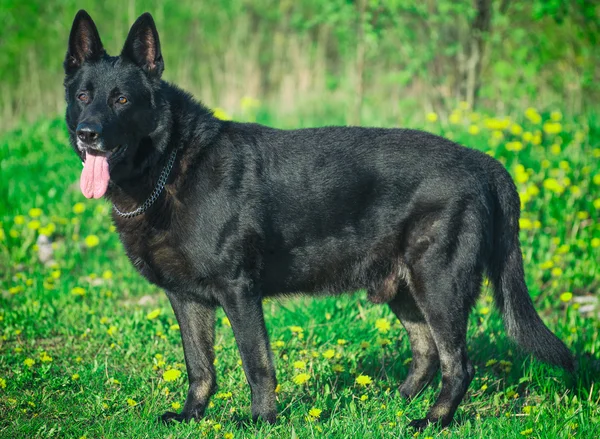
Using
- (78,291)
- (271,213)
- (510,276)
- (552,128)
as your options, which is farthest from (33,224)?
(552,128)

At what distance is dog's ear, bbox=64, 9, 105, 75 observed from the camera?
11.7ft

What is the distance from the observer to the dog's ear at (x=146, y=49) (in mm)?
3566

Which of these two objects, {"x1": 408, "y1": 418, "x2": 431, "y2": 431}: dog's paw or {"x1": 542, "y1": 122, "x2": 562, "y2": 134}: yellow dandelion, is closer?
{"x1": 408, "y1": 418, "x2": 431, "y2": 431}: dog's paw

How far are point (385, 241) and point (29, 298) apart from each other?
2964mm

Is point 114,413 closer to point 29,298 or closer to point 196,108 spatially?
point 196,108

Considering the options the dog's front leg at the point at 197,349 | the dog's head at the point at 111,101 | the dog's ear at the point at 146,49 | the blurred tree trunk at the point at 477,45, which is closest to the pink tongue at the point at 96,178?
the dog's head at the point at 111,101

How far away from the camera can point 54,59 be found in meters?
11.2

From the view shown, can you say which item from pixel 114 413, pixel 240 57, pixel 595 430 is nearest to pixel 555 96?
pixel 240 57

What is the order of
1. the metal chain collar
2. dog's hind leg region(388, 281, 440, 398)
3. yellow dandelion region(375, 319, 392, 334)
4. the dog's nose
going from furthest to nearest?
yellow dandelion region(375, 319, 392, 334) → dog's hind leg region(388, 281, 440, 398) → the metal chain collar → the dog's nose

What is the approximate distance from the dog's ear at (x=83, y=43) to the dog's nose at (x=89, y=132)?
521 millimetres

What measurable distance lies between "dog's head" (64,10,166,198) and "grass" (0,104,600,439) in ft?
3.85

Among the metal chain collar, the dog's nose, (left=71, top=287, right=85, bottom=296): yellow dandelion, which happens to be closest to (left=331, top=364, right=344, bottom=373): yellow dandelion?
the metal chain collar

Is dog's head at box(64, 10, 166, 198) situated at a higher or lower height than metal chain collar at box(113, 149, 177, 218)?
higher

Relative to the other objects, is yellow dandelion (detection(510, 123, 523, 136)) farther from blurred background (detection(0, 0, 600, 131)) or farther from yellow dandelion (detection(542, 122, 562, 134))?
blurred background (detection(0, 0, 600, 131))
